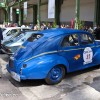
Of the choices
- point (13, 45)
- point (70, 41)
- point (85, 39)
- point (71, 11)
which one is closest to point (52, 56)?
point (70, 41)

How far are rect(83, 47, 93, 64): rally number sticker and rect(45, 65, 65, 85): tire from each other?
0.99 meters

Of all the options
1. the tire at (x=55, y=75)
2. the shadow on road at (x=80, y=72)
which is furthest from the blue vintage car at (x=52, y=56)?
the shadow on road at (x=80, y=72)

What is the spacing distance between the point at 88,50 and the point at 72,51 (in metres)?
0.76

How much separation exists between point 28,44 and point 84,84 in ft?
6.79

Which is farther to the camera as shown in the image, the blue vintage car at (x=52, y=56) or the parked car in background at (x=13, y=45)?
the parked car in background at (x=13, y=45)

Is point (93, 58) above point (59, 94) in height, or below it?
above

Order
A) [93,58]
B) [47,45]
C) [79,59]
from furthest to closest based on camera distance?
[93,58] → [79,59] → [47,45]

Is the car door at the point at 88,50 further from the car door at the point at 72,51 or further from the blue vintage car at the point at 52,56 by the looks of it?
the car door at the point at 72,51

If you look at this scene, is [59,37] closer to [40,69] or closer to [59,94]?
[40,69]

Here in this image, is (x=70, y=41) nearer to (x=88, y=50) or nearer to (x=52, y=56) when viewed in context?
(x=88, y=50)

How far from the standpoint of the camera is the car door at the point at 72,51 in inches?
283

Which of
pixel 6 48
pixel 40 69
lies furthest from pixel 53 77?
pixel 6 48

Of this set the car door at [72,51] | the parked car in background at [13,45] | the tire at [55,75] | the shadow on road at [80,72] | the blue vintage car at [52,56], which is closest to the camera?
the blue vintage car at [52,56]

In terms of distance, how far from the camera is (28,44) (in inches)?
288
